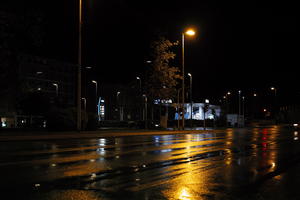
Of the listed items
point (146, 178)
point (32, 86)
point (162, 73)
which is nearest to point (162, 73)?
point (162, 73)

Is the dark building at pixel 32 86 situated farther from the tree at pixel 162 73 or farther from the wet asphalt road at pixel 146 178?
the wet asphalt road at pixel 146 178

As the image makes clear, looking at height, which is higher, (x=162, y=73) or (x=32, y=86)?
(x=32, y=86)

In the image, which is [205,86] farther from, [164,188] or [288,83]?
[164,188]

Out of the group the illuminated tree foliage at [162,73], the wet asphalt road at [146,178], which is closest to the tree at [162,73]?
the illuminated tree foliage at [162,73]

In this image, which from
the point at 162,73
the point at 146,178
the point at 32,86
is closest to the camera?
the point at 146,178

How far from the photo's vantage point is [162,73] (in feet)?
162

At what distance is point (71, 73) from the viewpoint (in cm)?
11988

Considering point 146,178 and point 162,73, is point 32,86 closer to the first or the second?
point 162,73

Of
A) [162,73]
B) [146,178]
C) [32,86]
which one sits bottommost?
[146,178]

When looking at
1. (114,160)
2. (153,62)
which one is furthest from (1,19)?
(114,160)

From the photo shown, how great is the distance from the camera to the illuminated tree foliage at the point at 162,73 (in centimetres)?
4919

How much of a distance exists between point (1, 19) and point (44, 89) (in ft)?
248

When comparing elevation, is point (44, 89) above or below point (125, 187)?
above

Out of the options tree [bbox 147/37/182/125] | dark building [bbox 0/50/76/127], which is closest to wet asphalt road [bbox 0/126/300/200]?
dark building [bbox 0/50/76/127]
